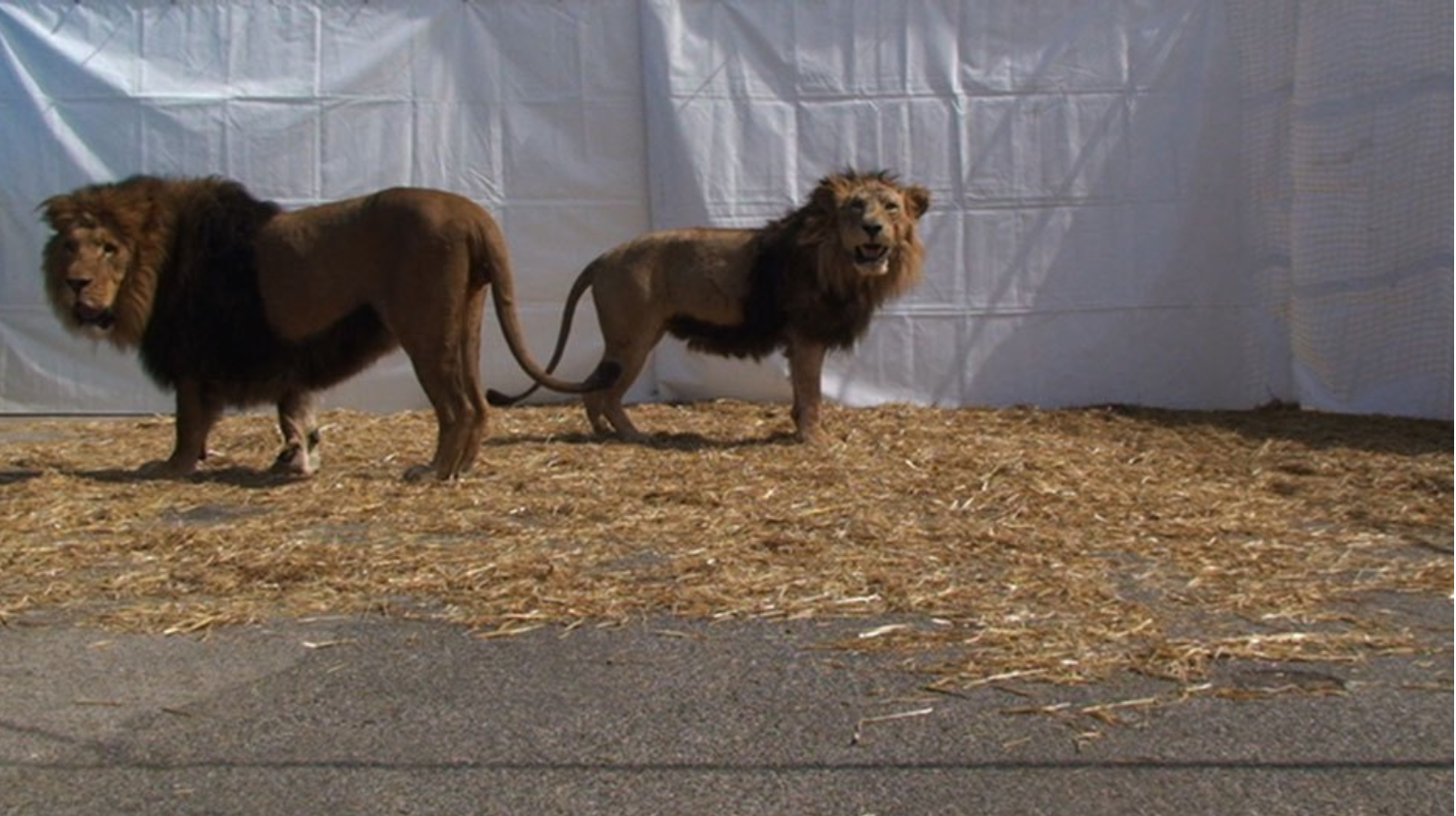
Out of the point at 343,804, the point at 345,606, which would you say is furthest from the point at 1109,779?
the point at 345,606

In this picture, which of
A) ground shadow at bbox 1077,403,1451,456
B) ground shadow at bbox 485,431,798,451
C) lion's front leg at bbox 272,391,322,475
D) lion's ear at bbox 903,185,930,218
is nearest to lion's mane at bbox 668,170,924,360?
lion's ear at bbox 903,185,930,218

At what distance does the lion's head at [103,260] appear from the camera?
7656mm

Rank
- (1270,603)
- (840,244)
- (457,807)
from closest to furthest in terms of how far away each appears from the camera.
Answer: (457,807) < (1270,603) < (840,244)

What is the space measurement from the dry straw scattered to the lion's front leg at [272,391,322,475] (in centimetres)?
23

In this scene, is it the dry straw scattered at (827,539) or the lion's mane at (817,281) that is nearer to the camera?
the dry straw scattered at (827,539)

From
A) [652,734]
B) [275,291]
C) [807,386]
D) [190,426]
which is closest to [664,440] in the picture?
[807,386]

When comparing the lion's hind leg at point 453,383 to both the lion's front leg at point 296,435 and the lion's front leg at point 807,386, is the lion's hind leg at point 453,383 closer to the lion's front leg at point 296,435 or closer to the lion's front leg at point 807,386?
the lion's front leg at point 296,435

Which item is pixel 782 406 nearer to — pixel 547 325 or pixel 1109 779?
pixel 547 325

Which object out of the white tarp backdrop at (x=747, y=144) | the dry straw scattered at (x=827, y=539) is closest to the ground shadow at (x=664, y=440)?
the dry straw scattered at (x=827, y=539)

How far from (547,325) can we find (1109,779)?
8706 mm

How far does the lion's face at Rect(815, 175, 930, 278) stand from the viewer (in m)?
9.06

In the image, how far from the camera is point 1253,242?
11.5 m

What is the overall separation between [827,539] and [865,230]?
3.19 metres

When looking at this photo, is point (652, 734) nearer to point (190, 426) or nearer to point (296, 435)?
point (296, 435)
